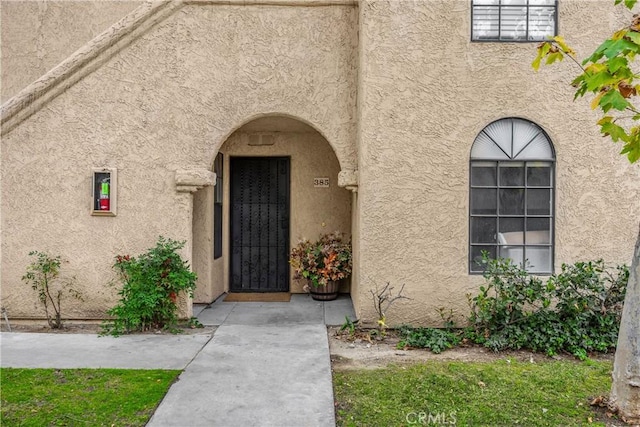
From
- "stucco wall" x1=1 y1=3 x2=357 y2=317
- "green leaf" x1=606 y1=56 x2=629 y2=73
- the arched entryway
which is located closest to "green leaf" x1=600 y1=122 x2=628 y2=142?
"green leaf" x1=606 y1=56 x2=629 y2=73

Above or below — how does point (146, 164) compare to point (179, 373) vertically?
above

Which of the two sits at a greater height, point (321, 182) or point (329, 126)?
point (329, 126)

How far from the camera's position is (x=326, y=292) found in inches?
328

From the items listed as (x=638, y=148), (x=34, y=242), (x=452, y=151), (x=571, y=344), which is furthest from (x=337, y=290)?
(x=638, y=148)

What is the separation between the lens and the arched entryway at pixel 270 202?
8930 millimetres

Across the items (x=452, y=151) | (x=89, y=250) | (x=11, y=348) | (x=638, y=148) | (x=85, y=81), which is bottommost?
(x=11, y=348)

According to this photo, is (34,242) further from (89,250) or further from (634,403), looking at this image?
(634,403)

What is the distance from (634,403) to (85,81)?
26.1 ft

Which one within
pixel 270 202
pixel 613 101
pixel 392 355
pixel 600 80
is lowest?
pixel 392 355

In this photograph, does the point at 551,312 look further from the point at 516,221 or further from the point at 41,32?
the point at 41,32

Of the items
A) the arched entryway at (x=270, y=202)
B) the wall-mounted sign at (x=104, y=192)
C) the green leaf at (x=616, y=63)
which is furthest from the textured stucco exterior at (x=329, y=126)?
the green leaf at (x=616, y=63)

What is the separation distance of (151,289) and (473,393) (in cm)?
447

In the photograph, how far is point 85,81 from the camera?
22.2ft

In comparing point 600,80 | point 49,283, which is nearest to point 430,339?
point 600,80
